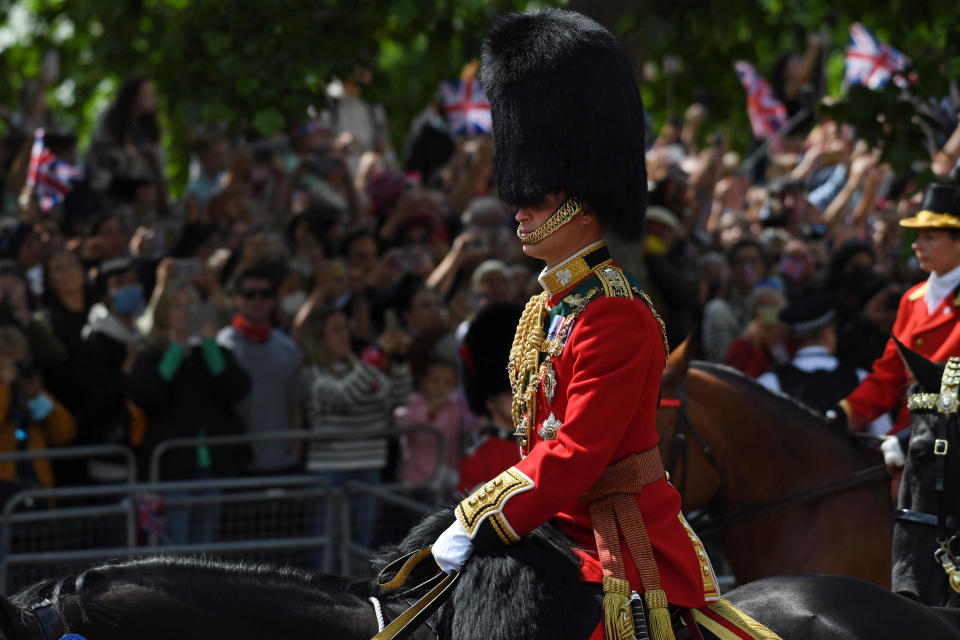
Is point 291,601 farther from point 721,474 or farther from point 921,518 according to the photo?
point 721,474

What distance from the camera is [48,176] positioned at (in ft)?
34.1

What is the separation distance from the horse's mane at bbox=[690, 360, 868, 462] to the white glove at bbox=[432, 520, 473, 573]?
303cm

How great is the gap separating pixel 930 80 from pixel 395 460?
4.08 meters

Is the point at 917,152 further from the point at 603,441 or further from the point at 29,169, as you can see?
the point at 29,169

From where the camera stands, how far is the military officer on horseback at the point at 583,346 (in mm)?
3516

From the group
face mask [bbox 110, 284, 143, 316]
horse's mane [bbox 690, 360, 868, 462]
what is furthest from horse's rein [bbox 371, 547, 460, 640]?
face mask [bbox 110, 284, 143, 316]

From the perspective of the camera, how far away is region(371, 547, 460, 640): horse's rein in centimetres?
352

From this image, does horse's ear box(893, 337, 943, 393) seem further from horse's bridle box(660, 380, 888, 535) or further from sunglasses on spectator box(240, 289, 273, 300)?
sunglasses on spectator box(240, 289, 273, 300)

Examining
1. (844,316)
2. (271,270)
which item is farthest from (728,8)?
(271,270)

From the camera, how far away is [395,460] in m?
9.49

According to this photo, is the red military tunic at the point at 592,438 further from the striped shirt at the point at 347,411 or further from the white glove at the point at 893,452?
the striped shirt at the point at 347,411

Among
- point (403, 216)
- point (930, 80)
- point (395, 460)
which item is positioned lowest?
point (395, 460)

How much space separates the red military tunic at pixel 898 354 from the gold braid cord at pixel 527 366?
2.64 meters

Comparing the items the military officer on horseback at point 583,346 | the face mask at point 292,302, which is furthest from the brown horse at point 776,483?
the face mask at point 292,302
